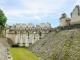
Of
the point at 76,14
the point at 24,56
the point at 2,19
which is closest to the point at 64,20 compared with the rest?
the point at 76,14

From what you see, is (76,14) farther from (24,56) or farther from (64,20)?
(24,56)

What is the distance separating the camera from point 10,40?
6594 centimetres

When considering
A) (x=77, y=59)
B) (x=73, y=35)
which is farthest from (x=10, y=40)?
(x=77, y=59)

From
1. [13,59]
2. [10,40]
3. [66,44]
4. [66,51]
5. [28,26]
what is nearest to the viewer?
[66,51]

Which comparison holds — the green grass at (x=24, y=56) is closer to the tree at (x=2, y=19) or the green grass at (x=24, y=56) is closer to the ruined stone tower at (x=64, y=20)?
the ruined stone tower at (x=64, y=20)

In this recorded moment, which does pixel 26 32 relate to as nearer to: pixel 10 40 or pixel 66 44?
pixel 10 40

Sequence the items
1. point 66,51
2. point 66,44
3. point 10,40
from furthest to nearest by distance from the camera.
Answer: point 10,40
point 66,44
point 66,51

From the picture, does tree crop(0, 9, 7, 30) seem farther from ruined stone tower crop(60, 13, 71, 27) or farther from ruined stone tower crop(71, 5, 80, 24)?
ruined stone tower crop(71, 5, 80, 24)

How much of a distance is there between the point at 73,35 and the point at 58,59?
502 cm

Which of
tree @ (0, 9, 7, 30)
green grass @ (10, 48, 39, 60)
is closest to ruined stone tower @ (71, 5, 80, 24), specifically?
green grass @ (10, 48, 39, 60)

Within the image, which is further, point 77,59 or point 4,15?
point 4,15

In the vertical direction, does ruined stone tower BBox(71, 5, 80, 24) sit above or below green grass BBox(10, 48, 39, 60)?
above

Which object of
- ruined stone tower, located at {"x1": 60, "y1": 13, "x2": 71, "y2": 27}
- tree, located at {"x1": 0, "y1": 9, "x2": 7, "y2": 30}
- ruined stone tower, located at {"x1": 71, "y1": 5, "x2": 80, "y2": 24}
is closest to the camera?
ruined stone tower, located at {"x1": 71, "y1": 5, "x2": 80, "y2": 24}

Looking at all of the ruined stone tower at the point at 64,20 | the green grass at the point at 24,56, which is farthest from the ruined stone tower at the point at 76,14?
the green grass at the point at 24,56
